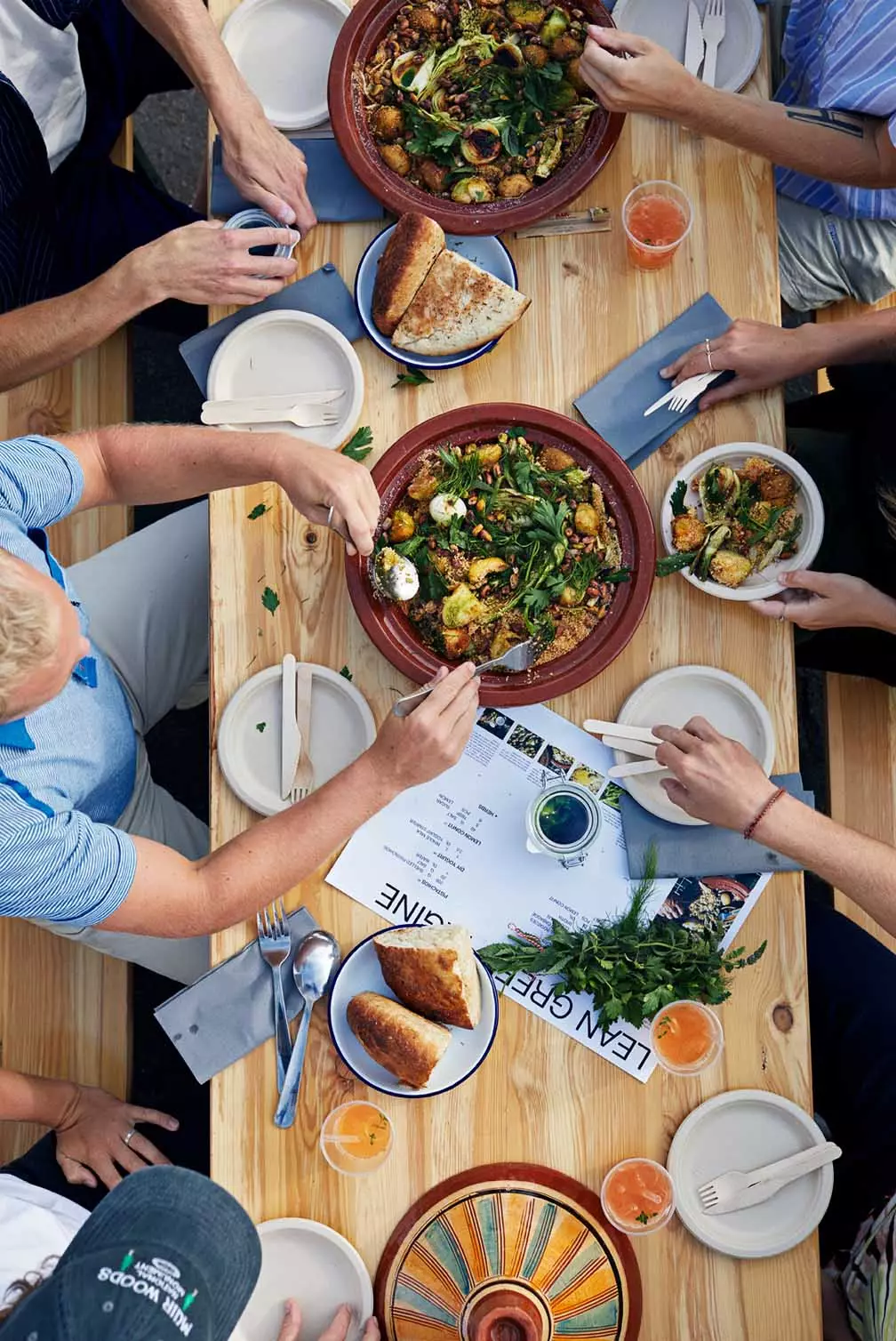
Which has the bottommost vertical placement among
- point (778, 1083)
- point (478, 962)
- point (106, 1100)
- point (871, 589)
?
point (106, 1100)

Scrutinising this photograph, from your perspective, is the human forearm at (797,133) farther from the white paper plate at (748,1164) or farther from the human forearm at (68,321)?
the white paper plate at (748,1164)

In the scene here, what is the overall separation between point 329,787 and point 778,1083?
0.86 meters

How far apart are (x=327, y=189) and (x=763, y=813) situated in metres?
1.29

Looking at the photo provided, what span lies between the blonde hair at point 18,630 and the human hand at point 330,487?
44 cm

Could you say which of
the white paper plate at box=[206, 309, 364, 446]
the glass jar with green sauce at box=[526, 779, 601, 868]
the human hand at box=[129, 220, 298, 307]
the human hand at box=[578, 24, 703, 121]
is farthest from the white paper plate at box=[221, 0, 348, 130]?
the glass jar with green sauce at box=[526, 779, 601, 868]

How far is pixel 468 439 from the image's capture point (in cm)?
176

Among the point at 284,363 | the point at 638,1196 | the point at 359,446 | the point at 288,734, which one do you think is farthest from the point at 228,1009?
the point at 284,363

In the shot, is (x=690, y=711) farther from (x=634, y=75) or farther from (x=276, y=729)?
(x=634, y=75)

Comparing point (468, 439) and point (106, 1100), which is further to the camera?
point (106, 1100)

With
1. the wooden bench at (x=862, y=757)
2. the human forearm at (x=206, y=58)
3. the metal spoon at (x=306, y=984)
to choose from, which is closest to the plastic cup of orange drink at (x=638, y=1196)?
the metal spoon at (x=306, y=984)

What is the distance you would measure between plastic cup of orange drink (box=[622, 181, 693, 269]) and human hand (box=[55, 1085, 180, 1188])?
6.09ft

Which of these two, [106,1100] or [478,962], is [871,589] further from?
[106,1100]

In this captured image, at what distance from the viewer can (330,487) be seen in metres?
1.65

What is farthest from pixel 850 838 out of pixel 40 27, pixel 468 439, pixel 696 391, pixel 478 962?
pixel 40 27
